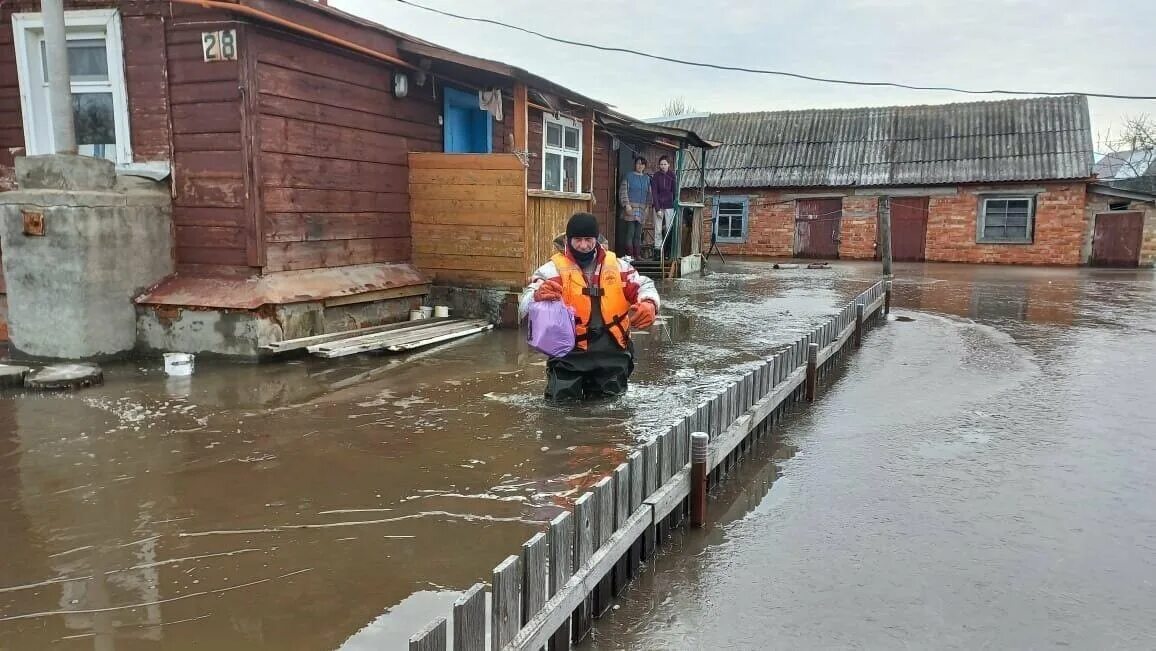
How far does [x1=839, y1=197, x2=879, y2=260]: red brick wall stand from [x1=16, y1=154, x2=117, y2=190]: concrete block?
21991mm

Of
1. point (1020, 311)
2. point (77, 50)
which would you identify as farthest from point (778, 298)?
point (77, 50)

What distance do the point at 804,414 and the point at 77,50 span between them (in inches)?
331

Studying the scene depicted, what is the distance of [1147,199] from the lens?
21312 mm

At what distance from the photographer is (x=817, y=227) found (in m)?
25.3

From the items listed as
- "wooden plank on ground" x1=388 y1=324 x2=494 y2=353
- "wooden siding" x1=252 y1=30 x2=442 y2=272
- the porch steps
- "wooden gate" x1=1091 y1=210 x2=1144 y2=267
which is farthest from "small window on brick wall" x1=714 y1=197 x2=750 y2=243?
"wooden plank on ground" x1=388 y1=324 x2=494 y2=353

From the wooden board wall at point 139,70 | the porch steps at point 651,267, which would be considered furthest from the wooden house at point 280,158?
the porch steps at point 651,267

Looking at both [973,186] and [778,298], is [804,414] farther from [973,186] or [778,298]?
[973,186]

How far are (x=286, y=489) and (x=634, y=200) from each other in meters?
12.6

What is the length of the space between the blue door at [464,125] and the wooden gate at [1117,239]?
1939 centimetres

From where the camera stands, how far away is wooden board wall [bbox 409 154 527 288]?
9.50 m

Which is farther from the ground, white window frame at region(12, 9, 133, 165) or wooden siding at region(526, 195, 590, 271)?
white window frame at region(12, 9, 133, 165)

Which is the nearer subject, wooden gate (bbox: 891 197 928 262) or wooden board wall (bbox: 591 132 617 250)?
wooden board wall (bbox: 591 132 617 250)

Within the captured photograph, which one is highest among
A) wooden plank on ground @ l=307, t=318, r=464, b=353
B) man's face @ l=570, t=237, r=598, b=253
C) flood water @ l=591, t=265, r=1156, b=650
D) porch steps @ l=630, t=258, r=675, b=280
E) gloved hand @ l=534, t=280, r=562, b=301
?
man's face @ l=570, t=237, r=598, b=253

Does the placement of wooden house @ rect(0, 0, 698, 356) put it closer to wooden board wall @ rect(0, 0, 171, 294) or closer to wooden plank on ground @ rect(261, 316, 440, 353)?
wooden board wall @ rect(0, 0, 171, 294)
